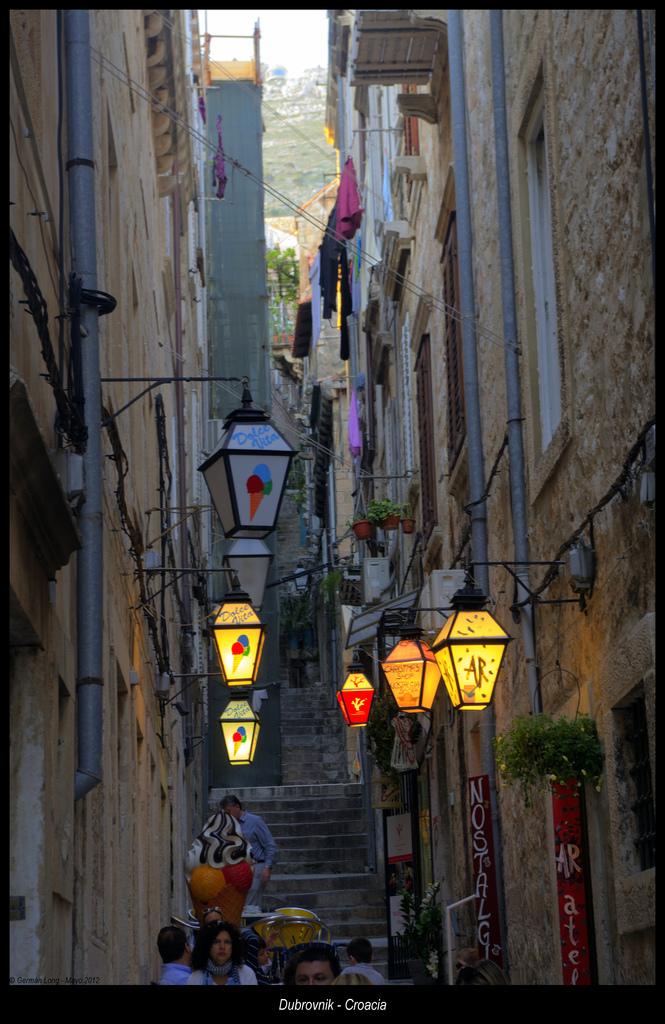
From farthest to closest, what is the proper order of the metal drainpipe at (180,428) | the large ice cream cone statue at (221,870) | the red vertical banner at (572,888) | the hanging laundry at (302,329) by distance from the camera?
the hanging laundry at (302,329) → the metal drainpipe at (180,428) → the large ice cream cone statue at (221,870) → the red vertical banner at (572,888)

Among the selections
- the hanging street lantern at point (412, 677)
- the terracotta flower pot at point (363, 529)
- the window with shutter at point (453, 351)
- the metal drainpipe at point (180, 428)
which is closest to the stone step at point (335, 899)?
the metal drainpipe at point (180, 428)

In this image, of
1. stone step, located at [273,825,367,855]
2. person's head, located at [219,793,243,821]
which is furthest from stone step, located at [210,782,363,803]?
person's head, located at [219,793,243,821]

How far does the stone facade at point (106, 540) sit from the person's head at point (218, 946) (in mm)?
639

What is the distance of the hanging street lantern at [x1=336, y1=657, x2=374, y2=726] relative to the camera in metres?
18.2

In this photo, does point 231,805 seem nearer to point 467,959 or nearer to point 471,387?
point 471,387

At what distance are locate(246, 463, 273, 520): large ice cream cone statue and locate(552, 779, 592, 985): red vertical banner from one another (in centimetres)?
244

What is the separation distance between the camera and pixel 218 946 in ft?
28.1

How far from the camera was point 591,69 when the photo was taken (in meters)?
8.09

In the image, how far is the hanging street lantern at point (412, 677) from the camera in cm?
1103

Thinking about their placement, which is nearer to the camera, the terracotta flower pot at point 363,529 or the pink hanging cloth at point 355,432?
the terracotta flower pot at point 363,529

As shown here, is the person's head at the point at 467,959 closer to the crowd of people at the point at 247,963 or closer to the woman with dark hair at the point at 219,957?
the crowd of people at the point at 247,963

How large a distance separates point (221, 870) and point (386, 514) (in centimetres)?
874

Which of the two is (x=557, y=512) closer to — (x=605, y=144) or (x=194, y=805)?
(x=605, y=144)

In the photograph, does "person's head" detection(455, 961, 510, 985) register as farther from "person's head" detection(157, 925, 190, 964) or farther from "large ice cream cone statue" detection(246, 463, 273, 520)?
"large ice cream cone statue" detection(246, 463, 273, 520)
